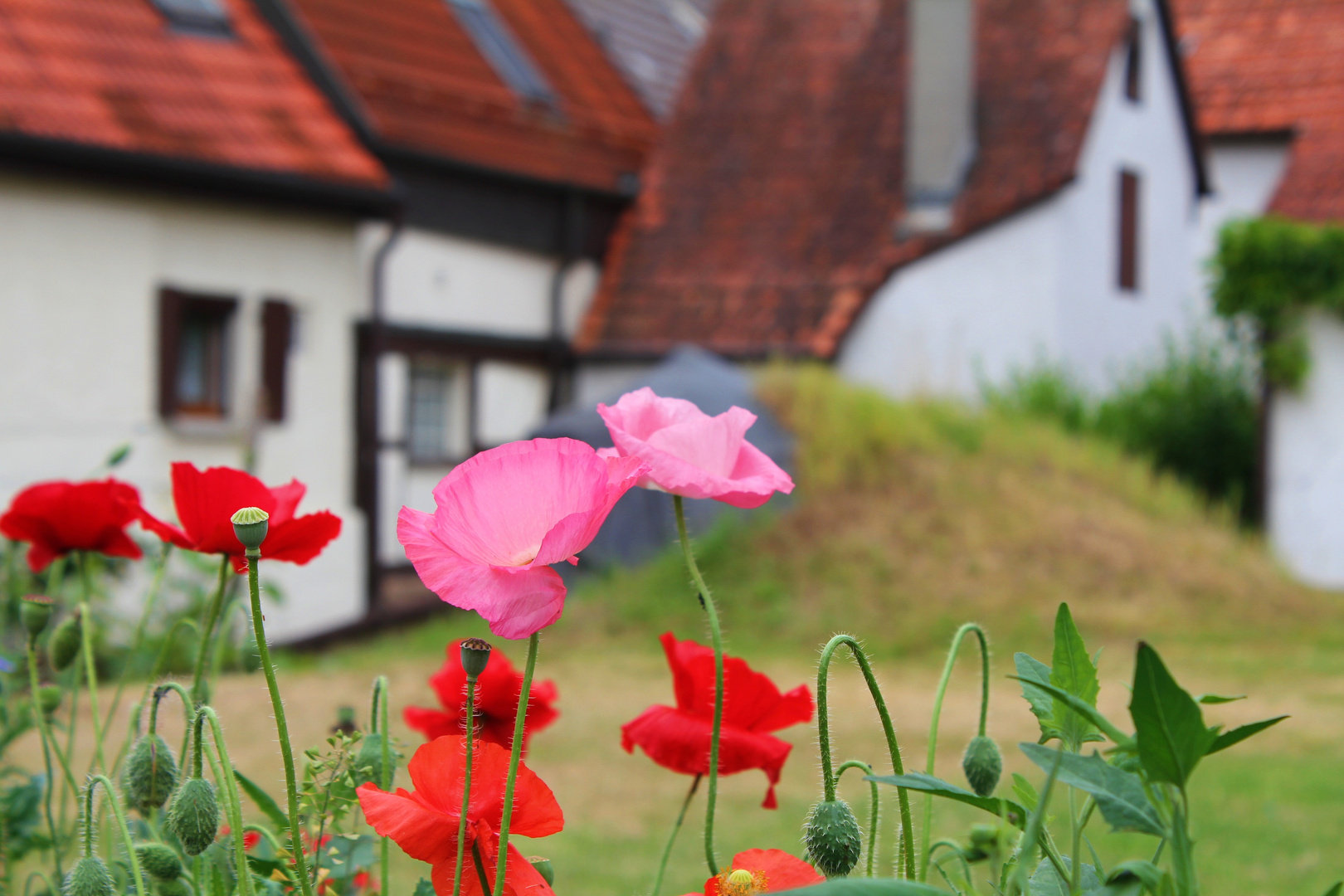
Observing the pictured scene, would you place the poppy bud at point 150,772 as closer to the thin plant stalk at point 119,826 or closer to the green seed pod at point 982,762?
the thin plant stalk at point 119,826

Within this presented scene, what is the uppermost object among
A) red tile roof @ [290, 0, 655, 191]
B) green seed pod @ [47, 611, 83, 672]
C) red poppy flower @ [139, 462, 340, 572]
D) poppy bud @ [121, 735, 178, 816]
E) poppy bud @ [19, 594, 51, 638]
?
red tile roof @ [290, 0, 655, 191]

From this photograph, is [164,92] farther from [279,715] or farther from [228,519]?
[279,715]

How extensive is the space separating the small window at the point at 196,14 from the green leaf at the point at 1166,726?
11.8 metres

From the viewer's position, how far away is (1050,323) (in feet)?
45.6

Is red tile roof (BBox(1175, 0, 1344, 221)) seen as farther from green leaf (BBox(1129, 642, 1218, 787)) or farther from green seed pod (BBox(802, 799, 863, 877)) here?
green leaf (BBox(1129, 642, 1218, 787))

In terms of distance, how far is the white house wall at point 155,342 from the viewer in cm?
944

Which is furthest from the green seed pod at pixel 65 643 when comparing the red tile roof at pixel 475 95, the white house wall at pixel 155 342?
the red tile roof at pixel 475 95

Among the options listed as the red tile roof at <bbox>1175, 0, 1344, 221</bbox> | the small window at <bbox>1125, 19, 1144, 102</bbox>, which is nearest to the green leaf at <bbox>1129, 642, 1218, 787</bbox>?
the red tile roof at <bbox>1175, 0, 1344, 221</bbox>

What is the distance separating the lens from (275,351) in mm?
10812

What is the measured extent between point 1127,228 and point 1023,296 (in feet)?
7.37

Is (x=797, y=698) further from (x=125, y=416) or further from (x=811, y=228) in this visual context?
(x=811, y=228)

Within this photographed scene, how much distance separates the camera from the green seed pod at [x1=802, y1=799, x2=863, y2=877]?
0.81 metres

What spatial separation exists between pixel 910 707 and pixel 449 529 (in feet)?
23.3

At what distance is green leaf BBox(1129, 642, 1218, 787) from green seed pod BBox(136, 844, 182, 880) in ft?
1.93
